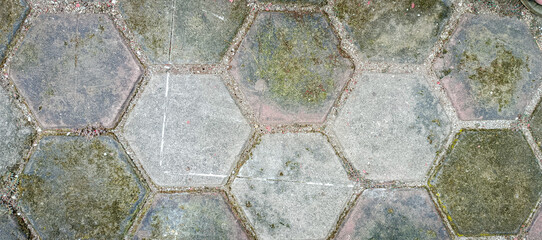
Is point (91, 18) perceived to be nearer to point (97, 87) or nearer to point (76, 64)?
point (76, 64)

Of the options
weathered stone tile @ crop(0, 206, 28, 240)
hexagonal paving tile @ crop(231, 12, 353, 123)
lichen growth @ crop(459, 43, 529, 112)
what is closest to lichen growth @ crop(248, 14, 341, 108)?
hexagonal paving tile @ crop(231, 12, 353, 123)

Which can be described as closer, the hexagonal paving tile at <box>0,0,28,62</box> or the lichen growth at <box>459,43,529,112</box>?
the hexagonal paving tile at <box>0,0,28,62</box>

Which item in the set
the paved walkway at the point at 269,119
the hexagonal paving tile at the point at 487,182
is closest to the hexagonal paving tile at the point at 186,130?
the paved walkway at the point at 269,119

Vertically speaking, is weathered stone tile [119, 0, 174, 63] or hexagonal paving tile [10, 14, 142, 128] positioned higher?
weathered stone tile [119, 0, 174, 63]

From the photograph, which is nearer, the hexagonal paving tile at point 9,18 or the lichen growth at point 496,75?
the hexagonal paving tile at point 9,18

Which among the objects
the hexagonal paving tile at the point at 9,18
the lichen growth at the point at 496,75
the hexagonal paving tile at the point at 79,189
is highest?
the lichen growth at the point at 496,75

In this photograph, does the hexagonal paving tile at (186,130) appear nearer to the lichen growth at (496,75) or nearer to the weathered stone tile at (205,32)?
the weathered stone tile at (205,32)

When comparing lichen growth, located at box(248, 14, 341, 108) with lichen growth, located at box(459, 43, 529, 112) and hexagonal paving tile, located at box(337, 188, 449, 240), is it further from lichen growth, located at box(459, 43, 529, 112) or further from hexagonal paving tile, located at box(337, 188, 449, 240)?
lichen growth, located at box(459, 43, 529, 112)

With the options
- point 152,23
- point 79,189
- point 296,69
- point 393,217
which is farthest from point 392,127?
point 79,189
